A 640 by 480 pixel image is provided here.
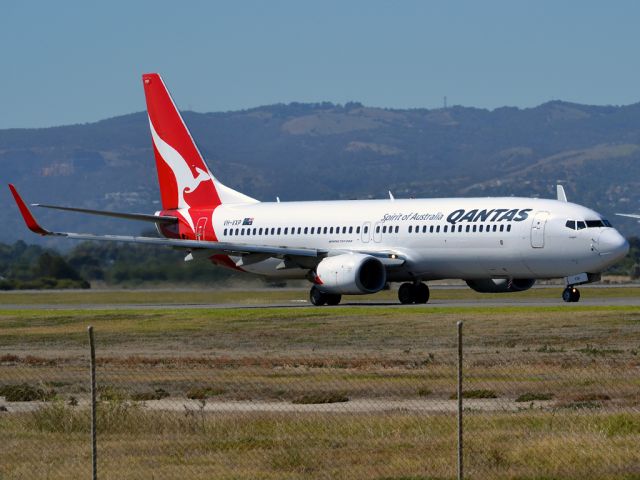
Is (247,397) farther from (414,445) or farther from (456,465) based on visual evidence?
(456,465)

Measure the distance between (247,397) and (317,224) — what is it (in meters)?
30.8

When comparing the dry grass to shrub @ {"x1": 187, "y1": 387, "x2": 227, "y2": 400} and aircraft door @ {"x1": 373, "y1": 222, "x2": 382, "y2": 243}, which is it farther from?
aircraft door @ {"x1": 373, "y1": 222, "x2": 382, "y2": 243}

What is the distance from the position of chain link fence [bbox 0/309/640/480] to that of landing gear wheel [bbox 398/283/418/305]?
15.8m

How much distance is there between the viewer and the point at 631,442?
67.3ft

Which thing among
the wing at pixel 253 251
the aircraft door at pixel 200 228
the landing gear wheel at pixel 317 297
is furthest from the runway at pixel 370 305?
the aircraft door at pixel 200 228

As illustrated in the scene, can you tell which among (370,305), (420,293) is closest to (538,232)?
(420,293)

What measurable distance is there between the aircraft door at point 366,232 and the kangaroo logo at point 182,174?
29.4ft

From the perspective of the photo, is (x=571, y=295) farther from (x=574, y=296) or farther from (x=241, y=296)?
(x=241, y=296)

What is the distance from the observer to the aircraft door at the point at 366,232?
55375mm

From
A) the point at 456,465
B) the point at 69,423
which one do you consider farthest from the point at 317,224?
the point at 456,465

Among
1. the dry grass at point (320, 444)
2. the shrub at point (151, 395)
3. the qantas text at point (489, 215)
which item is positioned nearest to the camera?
the dry grass at point (320, 444)

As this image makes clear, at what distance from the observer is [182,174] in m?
62.5

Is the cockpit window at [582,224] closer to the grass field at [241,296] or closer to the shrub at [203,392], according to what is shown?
the grass field at [241,296]

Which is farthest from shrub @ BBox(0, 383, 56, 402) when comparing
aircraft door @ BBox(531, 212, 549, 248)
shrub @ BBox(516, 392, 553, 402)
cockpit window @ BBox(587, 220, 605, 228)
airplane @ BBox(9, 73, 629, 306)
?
cockpit window @ BBox(587, 220, 605, 228)
